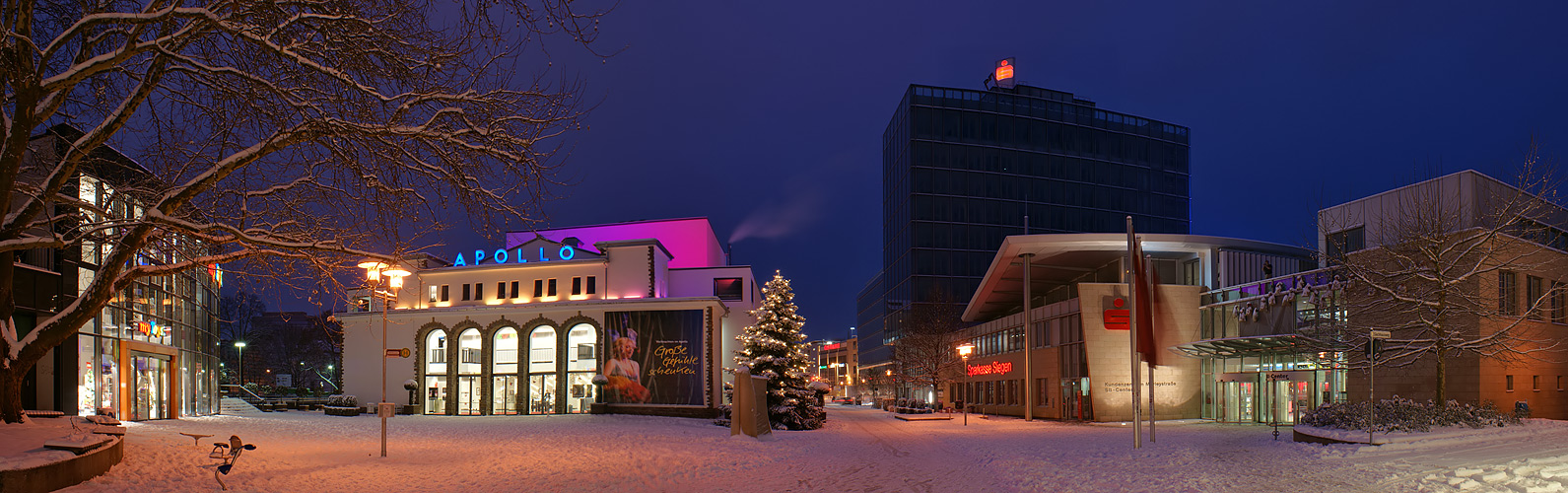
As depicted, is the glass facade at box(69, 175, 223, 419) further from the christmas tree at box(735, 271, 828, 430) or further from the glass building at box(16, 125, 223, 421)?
the christmas tree at box(735, 271, 828, 430)

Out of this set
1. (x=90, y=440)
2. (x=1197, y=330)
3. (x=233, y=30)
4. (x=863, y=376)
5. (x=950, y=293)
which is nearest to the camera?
(x=233, y=30)

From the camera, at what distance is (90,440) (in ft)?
34.6

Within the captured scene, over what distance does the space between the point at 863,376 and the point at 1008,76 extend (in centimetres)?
4309

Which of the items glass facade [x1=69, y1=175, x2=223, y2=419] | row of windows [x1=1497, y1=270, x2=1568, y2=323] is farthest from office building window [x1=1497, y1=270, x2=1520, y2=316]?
glass facade [x1=69, y1=175, x2=223, y2=419]

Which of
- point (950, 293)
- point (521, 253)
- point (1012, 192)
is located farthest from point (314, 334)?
point (1012, 192)

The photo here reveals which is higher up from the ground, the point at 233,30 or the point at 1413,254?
the point at 233,30

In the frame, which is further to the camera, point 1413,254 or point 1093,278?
point 1093,278

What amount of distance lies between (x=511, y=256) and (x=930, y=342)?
27.4 meters

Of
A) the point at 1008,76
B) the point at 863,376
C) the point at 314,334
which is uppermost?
the point at 1008,76

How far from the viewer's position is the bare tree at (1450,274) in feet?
65.1

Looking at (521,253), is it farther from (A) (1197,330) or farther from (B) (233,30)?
(B) (233,30)

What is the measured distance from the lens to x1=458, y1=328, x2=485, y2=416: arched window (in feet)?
148

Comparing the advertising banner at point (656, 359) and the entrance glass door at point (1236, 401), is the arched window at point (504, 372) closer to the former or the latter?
the advertising banner at point (656, 359)

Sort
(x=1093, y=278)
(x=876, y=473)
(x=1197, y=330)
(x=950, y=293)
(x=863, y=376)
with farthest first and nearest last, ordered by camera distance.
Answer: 1. (x=863, y=376)
2. (x=950, y=293)
3. (x=1093, y=278)
4. (x=1197, y=330)
5. (x=876, y=473)
